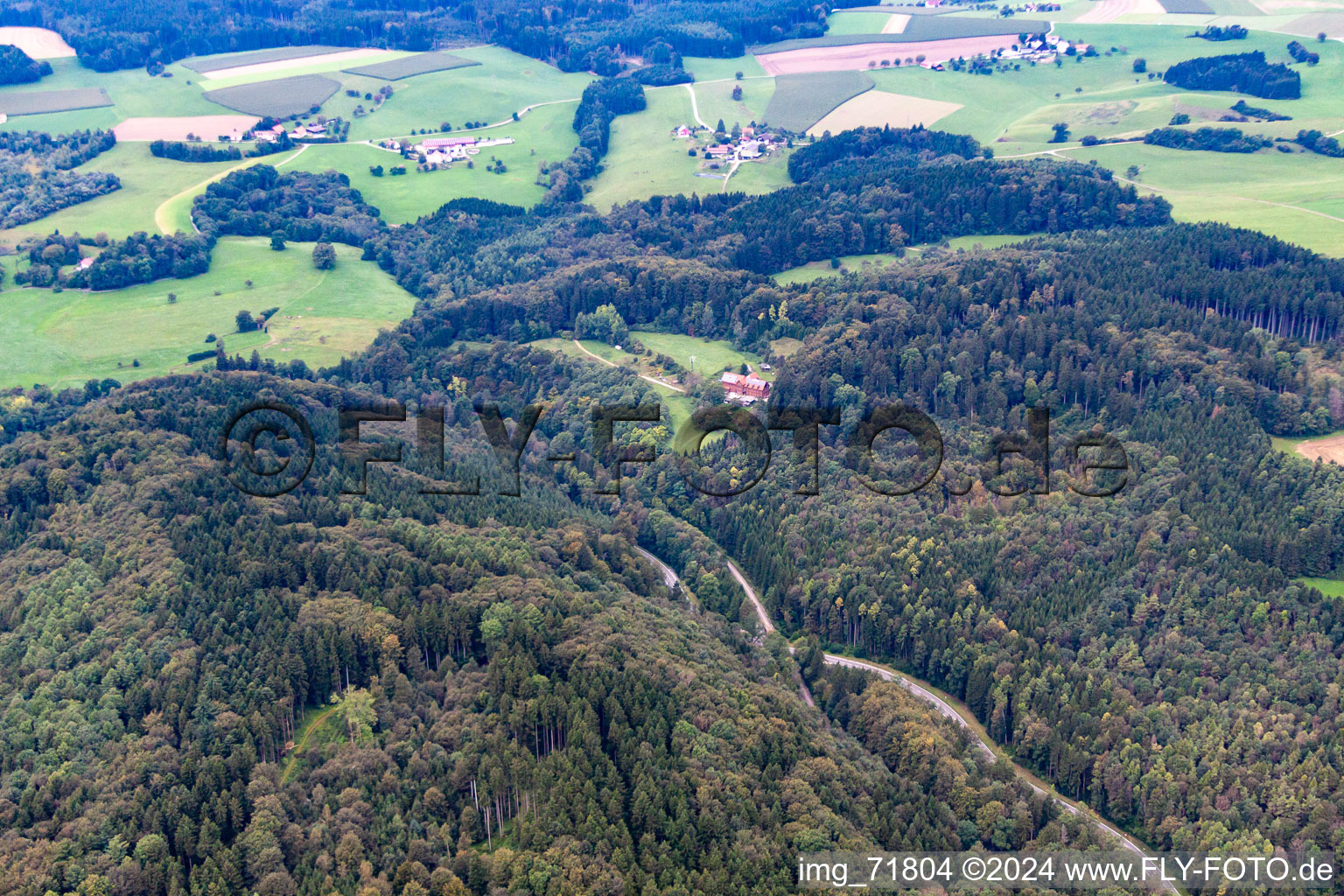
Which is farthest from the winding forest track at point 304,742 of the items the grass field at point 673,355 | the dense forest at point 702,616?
the grass field at point 673,355

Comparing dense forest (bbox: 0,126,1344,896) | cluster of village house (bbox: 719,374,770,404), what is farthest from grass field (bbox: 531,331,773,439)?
dense forest (bbox: 0,126,1344,896)

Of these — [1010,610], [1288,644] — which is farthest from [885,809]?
[1288,644]

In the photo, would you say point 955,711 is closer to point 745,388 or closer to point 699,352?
point 745,388

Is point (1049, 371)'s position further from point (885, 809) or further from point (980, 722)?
point (885, 809)

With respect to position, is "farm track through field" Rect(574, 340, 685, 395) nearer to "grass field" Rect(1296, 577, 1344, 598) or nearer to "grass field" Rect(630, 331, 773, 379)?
"grass field" Rect(630, 331, 773, 379)

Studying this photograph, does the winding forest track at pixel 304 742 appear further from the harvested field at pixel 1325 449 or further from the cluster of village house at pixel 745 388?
the harvested field at pixel 1325 449

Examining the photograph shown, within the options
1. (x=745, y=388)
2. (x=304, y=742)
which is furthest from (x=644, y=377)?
(x=304, y=742)

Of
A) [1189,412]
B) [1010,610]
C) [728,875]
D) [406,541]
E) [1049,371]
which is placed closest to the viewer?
[728,875]
